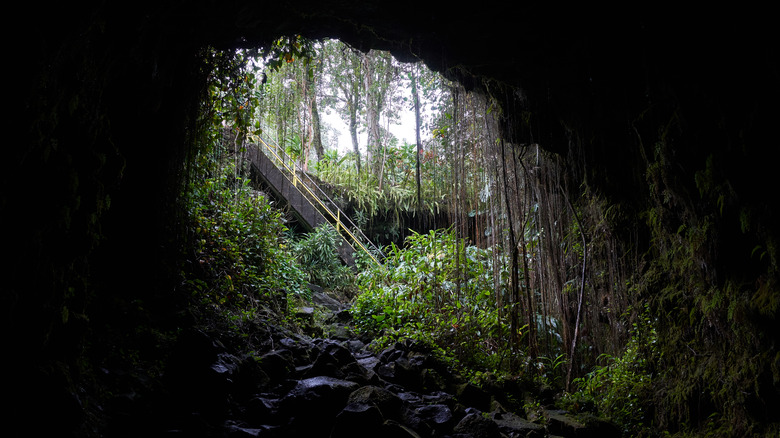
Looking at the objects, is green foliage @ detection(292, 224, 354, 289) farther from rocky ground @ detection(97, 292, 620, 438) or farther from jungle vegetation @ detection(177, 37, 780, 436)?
rocky ground @ detection(97, 292, 620, 438)

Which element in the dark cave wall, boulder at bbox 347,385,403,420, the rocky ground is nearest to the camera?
the dark cave wall

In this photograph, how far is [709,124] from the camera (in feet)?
8.12

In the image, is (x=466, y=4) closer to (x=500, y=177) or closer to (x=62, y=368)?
(x=500, y=177)

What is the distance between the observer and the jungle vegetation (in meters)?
2.61

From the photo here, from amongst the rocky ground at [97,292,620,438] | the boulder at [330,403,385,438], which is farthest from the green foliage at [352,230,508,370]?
the boulder at [330,403,385,438]

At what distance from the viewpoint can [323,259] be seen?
9.20 meters

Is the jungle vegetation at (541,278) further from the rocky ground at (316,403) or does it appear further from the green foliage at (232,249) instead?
the rocky ground at (316,403)

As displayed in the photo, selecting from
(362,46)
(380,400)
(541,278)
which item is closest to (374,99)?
(362,46)

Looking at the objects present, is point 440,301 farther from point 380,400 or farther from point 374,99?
point 374,99

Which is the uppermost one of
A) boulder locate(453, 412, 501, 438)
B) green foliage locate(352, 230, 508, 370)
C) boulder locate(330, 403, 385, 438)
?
green foliage locate(352, 230, 508, 370)

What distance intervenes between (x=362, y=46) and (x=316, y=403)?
3101 mm

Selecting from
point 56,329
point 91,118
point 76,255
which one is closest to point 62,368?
point 56,329

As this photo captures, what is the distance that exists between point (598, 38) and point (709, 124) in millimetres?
1145

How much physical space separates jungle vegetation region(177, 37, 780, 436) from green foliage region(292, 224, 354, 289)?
1.42 m
